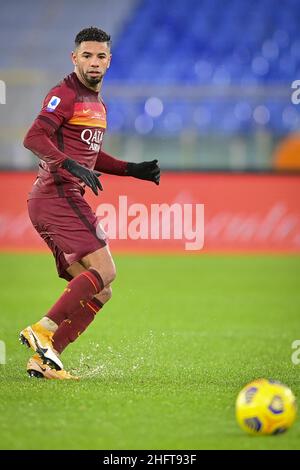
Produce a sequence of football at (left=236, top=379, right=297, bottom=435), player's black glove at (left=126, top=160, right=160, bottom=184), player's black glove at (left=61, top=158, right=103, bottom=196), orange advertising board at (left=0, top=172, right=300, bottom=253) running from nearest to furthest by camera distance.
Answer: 1. football at (left=236, top=379, right=297, bottom=435)
2. player's black glove at (left=61, top=158, right=103, bottom=196)
3. player's black glove at (left=126, top=160, right=160, bottom=184)
4. orange advertising board at (left=0, top=172, right=300, bottom=253)

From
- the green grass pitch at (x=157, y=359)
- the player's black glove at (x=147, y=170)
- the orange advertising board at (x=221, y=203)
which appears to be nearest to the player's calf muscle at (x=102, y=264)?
the green grass pitch at (x=157, y=359)

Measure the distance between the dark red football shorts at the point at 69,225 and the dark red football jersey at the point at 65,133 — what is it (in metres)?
0.07

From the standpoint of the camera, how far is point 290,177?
15.9m

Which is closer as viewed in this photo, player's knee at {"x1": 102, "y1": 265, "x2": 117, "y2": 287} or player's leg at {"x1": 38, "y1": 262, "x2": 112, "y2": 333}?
player's knee at {"x1": 102, "y1": 265, "x2": 117, "y2": 287}

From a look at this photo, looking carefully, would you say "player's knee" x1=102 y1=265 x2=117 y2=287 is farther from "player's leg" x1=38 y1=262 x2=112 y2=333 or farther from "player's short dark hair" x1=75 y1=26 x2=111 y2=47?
"player's short dark hair" x1=75 y1=26 x2=111 y2=47

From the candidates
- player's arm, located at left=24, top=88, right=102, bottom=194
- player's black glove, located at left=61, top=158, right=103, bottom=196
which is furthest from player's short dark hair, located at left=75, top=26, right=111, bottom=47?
player's black glove, located at left=61, top=158, right=103, bottom=196

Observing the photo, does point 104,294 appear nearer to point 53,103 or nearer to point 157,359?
point 157,359

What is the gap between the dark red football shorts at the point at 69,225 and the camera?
6156mm

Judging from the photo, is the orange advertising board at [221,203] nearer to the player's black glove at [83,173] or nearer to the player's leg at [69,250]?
the player's leg at [69,250]

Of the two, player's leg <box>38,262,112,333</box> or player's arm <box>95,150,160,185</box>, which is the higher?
player's arm <box>95,150,160,185</box>

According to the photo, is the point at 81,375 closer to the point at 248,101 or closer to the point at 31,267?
the point at 31,267

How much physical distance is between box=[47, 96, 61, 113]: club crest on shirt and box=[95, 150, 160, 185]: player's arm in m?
0.96

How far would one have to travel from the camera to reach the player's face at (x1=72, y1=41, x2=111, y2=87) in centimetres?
619

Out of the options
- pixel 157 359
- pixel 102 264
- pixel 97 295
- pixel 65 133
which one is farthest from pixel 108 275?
pixel 157 359
